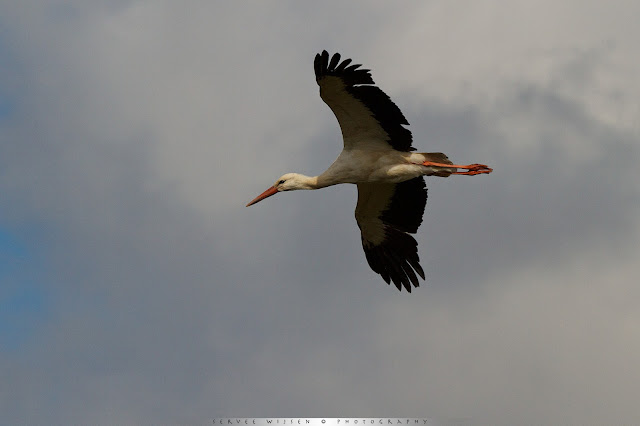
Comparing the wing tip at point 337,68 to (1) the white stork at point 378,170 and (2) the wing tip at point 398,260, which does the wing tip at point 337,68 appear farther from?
(2) the wing tip at point 398,260

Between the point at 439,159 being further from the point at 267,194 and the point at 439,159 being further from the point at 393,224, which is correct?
the point at 267,194

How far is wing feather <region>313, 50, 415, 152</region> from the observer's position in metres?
18.4

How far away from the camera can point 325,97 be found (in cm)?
1878

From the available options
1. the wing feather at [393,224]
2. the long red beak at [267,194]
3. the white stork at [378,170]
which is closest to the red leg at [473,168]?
the white stork at [378,170]

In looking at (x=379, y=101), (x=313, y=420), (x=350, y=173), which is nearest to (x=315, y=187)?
(x=350, y=173)

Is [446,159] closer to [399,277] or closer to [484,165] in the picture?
[484,165]

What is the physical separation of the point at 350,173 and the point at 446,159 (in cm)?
156

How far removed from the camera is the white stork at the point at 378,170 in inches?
733

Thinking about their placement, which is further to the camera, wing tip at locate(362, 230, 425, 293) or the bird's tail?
wing tip at locate(362, 230, 425, 293)

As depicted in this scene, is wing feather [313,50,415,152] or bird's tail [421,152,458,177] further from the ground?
wing feather [313,50,415,152]

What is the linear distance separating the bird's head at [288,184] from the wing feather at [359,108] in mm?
1031

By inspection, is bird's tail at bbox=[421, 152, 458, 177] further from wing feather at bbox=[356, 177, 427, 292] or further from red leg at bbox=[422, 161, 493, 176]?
wing feather at bbox=[356, 177, 427, 292]

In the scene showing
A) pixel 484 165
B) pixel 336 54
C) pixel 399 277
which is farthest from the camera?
pixel 399 277

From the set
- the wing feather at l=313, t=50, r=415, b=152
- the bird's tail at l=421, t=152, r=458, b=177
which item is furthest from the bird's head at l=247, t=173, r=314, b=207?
the bird's tail at l=421, t=152, r=458, b=177
